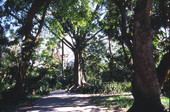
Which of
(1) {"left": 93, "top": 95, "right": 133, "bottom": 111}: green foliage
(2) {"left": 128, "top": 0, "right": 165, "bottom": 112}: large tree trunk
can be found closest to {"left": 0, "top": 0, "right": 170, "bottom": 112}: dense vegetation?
(2) {"left": 128, "top": 0, "right": 165, "bottom": 112}: large tree trunk

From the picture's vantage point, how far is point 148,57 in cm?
768

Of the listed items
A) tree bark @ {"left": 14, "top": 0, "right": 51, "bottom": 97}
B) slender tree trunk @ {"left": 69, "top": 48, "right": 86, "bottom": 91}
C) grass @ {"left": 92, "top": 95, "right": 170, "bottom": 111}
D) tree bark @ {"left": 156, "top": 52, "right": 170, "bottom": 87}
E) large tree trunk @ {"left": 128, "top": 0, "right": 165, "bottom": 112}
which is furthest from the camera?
slender tree trunk @ {"left": 69, "top": 48, "right": 86, "bottom": 91}

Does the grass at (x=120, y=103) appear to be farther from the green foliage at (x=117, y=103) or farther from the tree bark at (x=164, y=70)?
the tree bark at (x=164, y=70)

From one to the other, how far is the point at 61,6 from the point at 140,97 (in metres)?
11.0

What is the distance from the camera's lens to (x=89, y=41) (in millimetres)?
33000

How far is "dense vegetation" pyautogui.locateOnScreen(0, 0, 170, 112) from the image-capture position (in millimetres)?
7884

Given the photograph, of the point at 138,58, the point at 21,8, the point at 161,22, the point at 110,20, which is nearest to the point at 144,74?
the point at 138,58

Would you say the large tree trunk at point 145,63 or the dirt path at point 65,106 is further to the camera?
the dirt path at point 65,106

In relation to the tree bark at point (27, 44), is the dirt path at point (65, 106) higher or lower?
lower

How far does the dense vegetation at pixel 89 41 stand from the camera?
7884mm

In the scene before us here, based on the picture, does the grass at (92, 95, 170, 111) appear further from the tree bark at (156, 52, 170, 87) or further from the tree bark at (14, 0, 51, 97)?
the tree bark at (14, 0, 51, 97)

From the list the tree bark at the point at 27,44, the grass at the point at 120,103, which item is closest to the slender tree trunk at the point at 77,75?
the tree bark at the point at 27,44

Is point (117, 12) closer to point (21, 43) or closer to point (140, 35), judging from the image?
point (140, 35)

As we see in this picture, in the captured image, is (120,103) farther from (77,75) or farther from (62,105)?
(77,75)
